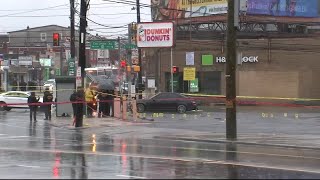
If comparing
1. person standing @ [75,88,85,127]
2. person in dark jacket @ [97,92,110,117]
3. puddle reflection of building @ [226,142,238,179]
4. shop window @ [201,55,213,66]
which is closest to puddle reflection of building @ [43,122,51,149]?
person standing @ [75,88,85,127]

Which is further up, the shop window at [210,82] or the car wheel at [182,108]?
the shop window at [210,82]

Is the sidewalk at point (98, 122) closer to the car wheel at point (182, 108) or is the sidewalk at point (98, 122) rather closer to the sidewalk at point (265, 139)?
the sidewalk at point (265, 139)

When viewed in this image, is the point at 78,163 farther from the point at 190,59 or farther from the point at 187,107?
the point at 190,59

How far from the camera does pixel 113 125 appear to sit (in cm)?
2620

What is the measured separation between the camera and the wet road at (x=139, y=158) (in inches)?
438

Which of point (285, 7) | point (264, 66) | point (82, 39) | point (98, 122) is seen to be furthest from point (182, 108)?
point (285, 7)

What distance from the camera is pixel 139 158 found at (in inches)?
546

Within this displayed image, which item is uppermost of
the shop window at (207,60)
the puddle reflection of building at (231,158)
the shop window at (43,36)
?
the shop window at (43,36)

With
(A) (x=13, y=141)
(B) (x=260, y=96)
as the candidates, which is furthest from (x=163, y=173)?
(B) (x=260, y=96)

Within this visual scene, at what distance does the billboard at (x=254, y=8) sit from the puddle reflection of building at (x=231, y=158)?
37815mm

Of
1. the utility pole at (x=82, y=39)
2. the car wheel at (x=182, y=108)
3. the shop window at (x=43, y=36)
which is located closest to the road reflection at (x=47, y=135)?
the utility pole at (x=82, y=39)

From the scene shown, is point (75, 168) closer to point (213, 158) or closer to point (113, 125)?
point (213, 158)

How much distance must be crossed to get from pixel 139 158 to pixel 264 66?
1491 inches

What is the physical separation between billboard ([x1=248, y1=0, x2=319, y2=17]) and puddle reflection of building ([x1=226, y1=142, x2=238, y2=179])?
126 feet
